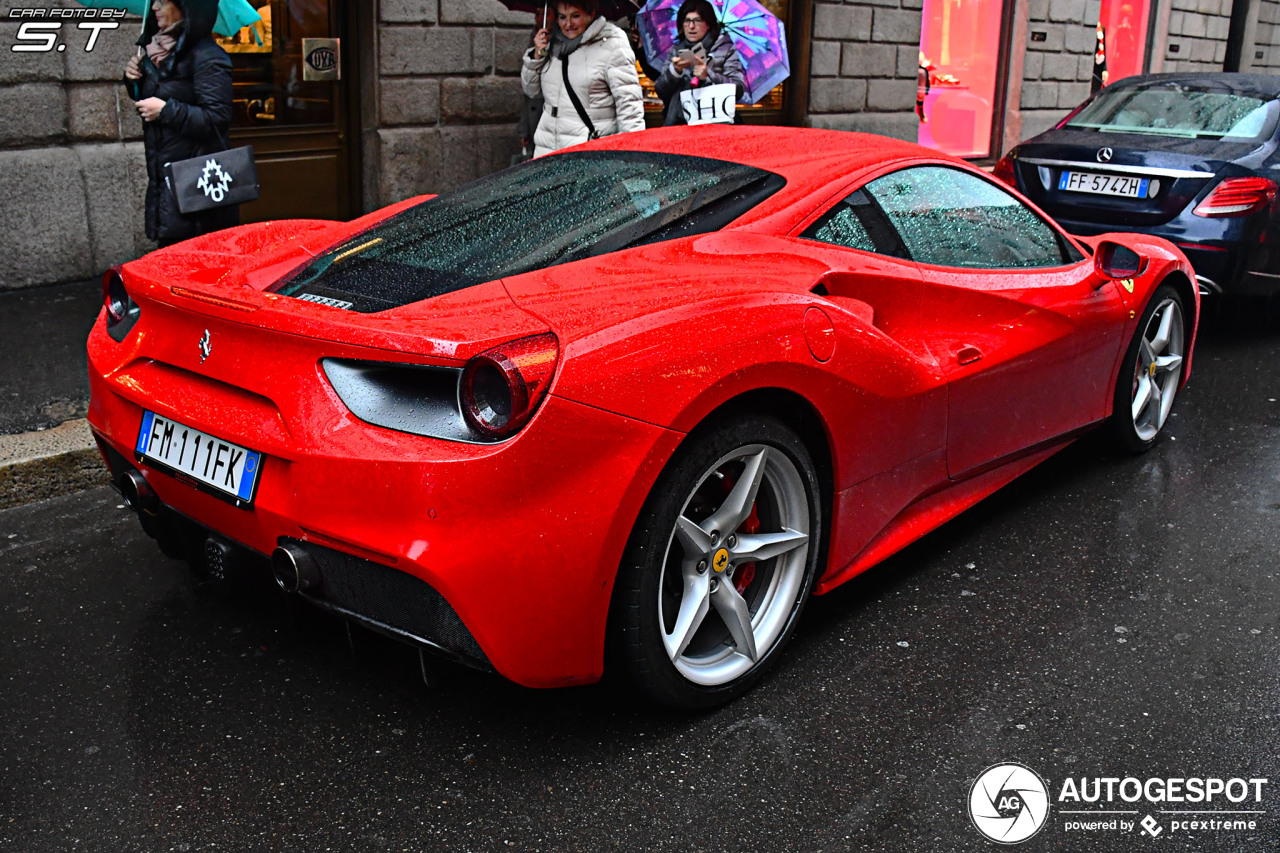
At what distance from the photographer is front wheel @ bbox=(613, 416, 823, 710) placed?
264 cm

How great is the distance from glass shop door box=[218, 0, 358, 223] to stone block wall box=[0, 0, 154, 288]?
949 millimetres

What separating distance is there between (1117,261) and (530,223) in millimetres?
2200

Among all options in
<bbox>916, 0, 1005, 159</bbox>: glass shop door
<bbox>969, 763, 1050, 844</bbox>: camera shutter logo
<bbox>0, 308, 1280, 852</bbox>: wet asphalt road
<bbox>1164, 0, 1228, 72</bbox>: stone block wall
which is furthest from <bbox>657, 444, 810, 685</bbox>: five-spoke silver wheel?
<bbox>1164, 0, 1228, 72</bbox>: stone block wall

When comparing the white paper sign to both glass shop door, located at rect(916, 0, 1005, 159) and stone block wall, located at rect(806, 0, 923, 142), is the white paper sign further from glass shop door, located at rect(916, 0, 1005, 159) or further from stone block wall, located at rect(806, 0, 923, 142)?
glass shop door, located at rect(916, 0, 1005, 159)

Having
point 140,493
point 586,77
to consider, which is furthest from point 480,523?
point 586,77

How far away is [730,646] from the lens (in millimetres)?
2980

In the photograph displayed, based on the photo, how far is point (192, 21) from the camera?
554 cm

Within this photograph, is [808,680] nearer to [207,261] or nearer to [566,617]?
[566,617]

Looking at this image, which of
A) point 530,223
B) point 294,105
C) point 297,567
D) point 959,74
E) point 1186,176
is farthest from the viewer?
point 959,74

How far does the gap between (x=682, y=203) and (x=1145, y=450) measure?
257cm

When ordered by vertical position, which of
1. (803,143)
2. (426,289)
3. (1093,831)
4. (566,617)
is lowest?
(1093,831)

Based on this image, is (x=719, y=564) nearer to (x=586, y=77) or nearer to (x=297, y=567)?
(x=297, y=567)

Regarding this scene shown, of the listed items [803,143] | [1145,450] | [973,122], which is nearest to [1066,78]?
[973,122]

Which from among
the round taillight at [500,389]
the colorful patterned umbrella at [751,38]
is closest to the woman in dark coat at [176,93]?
the colorful patterned umbrella at [751,38]
